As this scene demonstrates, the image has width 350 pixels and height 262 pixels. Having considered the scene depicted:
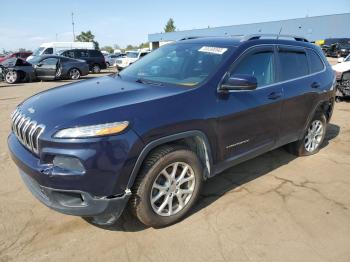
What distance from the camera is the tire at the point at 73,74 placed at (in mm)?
17522

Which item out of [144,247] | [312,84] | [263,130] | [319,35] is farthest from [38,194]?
[319,35]

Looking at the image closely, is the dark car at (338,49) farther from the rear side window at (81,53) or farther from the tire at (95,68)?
the rear side window at (81,53)

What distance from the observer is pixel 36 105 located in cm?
330

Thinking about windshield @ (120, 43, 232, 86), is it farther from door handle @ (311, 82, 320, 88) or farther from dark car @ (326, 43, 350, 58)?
dark car @ (326, 43, 350, 58)

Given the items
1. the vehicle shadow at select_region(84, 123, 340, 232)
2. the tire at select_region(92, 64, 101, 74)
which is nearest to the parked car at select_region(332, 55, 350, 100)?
the vehicle shadow at select_region(84, 123, 340, 232)

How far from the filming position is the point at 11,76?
647 inches

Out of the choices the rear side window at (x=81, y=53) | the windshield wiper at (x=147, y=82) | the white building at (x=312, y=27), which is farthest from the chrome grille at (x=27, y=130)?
the white building at (x=312, y=27)

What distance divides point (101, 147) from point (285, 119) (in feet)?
8.86

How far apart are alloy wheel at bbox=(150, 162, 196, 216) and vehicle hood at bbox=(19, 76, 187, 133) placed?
68cm

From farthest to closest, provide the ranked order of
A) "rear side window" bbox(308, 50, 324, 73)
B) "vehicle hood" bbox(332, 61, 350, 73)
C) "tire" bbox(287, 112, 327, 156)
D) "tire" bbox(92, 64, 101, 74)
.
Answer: "tire" bbox(92, 64, 101, 74), "vehicle hood" bbox(332, 61, 350, 73), "tire" bbox(287, 112, 327, 156), "rear side window" bbox(308, 50, 324, 73)

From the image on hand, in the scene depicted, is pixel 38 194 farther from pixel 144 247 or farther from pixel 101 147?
pixel 144 247

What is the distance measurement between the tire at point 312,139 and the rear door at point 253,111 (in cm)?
106

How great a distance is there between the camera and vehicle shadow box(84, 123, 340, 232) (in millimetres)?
3428

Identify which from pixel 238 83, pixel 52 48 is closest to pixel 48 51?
pixel 52 48
